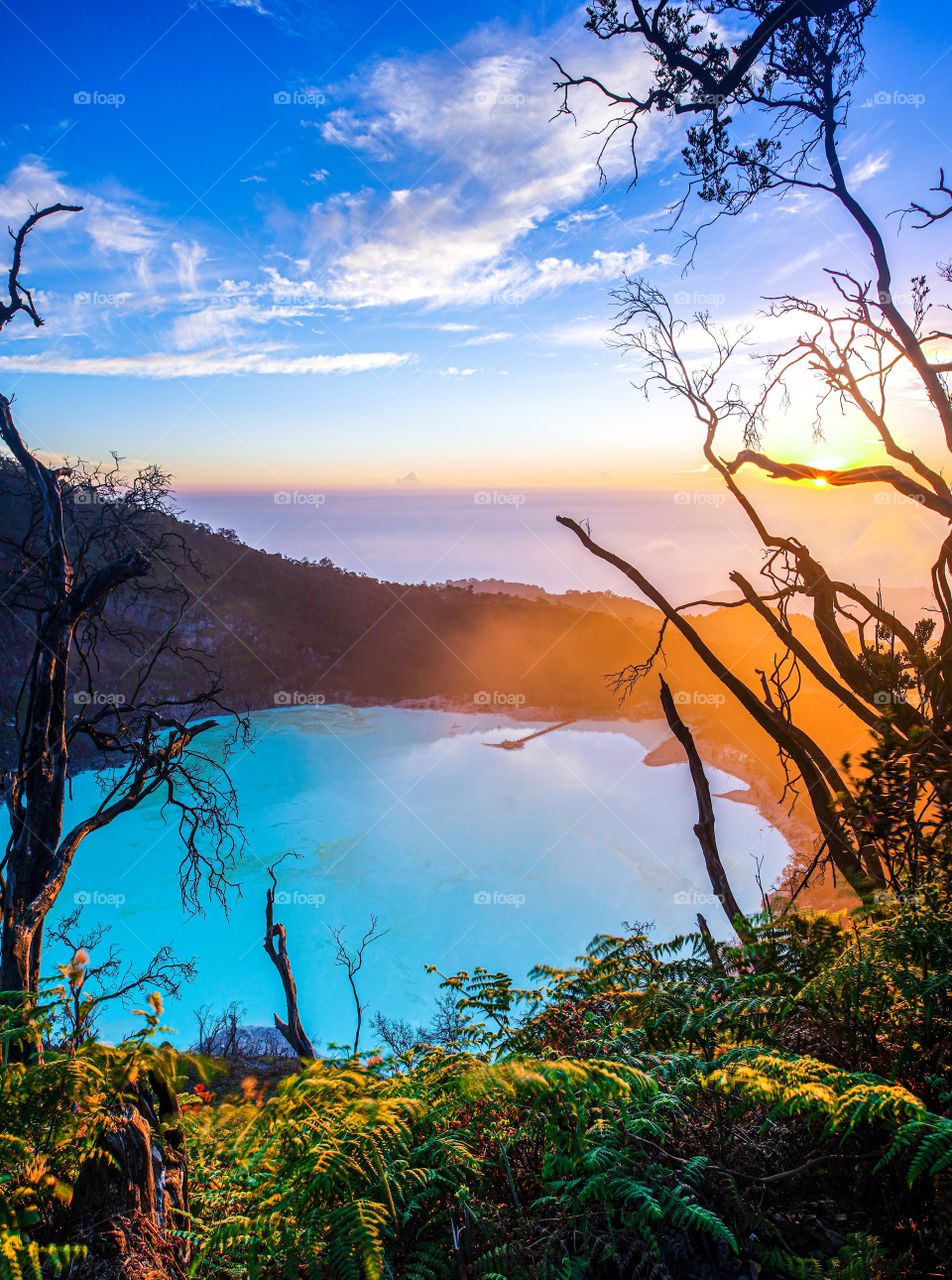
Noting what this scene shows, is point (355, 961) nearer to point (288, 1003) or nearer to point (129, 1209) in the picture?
point (288, 1003)

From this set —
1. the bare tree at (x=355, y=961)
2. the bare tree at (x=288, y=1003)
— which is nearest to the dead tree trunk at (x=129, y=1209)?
the bare tree at (x=355, y=961)

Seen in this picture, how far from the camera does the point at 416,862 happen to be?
32.5 meters

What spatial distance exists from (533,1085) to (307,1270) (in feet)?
2.08

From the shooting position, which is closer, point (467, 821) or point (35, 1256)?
point (35, 1256)

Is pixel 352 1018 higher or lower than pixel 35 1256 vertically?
lower

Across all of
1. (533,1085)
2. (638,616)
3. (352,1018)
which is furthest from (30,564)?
(638,616)

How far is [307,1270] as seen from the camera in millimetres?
1494

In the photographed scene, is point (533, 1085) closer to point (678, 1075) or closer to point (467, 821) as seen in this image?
point (678, 1075)

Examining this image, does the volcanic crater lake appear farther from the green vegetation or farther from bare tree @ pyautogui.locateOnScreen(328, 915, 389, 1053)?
the green vegetation

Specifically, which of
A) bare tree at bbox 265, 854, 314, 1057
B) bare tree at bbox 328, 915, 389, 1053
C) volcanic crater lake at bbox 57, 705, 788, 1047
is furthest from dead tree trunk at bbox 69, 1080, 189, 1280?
volcanic crater lake at bbox 57, 705, 788, 1047

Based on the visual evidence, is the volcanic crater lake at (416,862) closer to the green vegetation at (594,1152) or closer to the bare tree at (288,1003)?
the bare tree at (288,1003)

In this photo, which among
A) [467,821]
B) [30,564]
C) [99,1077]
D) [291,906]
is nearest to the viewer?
[99,1077]

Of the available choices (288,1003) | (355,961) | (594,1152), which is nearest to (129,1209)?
(594,1152)

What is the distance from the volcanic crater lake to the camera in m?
26.8
